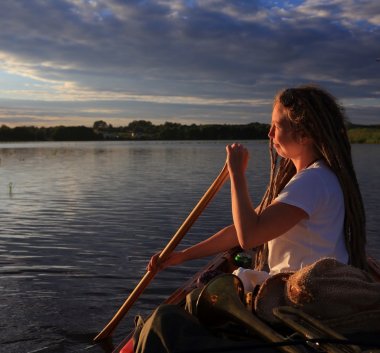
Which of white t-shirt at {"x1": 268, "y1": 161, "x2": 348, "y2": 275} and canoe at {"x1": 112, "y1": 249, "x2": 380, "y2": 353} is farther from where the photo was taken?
canoe at {"x1": 112, "y1": 249, "x2": 380, "y2": 353}

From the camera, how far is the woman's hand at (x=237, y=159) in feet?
12.6

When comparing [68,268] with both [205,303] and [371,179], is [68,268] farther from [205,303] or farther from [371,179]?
[371,179]

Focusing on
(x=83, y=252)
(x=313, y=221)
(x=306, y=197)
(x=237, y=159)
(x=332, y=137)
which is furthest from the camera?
(x=83, y=252)

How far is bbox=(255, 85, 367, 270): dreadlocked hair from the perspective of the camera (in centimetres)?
392

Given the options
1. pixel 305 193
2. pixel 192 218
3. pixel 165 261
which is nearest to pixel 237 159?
pixel 305 193

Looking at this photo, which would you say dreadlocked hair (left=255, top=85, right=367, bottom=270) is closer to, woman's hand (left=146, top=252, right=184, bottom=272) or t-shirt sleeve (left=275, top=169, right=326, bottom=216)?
t-shirt sleeve (left=275, top=169, right=326, bottom=216)

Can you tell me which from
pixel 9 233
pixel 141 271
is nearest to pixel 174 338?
pixel 141 271

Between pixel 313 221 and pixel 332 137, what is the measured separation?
652 millimetres

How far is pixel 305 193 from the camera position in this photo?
3635 mm

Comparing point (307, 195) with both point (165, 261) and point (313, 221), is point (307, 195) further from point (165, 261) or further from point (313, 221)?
point (165, 261)

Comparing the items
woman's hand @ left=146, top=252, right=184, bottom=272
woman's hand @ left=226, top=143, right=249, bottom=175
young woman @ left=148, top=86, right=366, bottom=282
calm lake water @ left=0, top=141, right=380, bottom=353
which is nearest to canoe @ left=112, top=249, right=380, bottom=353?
woman's hand @ left=146, top=252, right=184, bottom=272

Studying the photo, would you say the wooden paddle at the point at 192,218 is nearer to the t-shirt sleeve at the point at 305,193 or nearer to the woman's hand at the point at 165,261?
the woman's hand at the point at 165,261

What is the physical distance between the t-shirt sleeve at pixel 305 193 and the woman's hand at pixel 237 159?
0.34 m

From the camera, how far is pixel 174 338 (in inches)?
114
